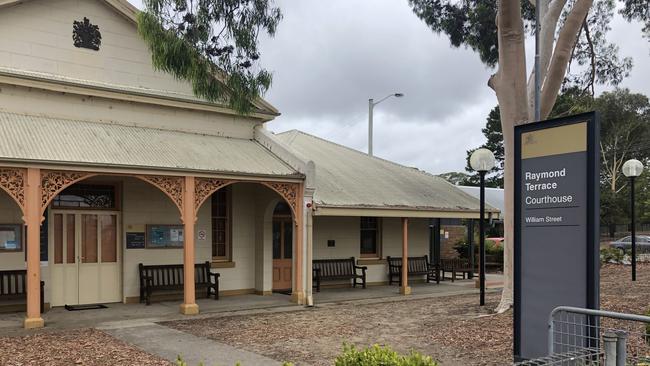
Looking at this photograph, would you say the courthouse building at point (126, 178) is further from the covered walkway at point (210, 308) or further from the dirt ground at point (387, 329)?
the dirt ground at point (387, 329)

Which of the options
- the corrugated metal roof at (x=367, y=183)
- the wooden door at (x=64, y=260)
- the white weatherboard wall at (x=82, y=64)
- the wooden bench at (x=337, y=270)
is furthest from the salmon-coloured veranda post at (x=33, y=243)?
the wooden bench at (x=337, y=270)

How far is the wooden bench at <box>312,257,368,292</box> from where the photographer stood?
16.5 m

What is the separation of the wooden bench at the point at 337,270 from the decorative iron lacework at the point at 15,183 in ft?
27.0

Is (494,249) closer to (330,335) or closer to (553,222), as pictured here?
(330,335)

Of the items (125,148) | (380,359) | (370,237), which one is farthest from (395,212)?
(380,359)

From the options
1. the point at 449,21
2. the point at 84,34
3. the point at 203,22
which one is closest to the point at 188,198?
the point at 203,22

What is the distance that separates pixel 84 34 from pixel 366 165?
9802 mm

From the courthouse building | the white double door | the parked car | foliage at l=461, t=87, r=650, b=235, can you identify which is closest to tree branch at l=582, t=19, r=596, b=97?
the courthouse building

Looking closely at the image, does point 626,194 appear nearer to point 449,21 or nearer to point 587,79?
point 587,79

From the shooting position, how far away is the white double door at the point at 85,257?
1253cm

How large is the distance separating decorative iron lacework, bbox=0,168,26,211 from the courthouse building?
0.02 m

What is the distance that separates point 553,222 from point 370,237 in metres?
12.5

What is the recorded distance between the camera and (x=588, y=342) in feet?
17.5

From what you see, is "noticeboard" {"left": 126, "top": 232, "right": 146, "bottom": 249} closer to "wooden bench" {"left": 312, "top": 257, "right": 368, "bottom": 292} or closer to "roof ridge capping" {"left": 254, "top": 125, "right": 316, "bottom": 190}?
"roof ridge capping" {"left": 254, "top": 125, "right": 316, "bottom": 190}
